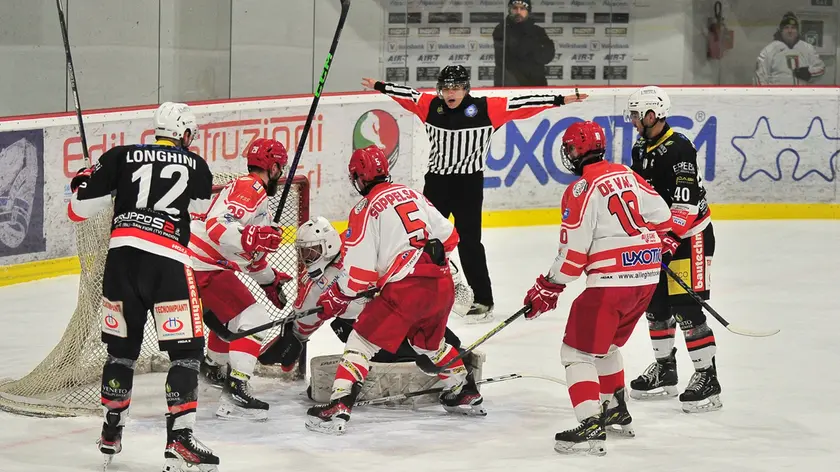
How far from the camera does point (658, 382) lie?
5688mm

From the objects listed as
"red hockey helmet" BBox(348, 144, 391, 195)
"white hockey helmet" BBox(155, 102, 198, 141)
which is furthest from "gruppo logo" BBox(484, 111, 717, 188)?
"white hockey helmet" BBox(155, 102, 198, 141)

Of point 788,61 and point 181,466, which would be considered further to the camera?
point 788,61

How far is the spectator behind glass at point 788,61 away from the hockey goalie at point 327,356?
5.81 meters

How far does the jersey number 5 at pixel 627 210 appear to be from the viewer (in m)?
4.76

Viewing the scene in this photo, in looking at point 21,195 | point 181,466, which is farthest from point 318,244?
point 21,195

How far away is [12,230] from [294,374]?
2337 mm

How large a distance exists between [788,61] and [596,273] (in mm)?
6374

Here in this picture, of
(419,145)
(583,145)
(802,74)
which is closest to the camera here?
(583,145)

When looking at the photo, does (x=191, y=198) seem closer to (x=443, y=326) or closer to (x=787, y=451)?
(x=443, y=326)

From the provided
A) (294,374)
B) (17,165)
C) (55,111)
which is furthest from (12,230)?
(294,374)

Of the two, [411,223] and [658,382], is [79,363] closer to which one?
[411,223]

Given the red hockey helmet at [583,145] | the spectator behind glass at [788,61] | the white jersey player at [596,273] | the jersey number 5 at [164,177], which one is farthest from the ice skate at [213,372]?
the spectator behind glass at [788,61]

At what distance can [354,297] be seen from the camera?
5016 mm

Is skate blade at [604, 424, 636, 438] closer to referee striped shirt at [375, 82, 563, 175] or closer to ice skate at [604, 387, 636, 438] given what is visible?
ice skate at [604, 387, 636, 438]
